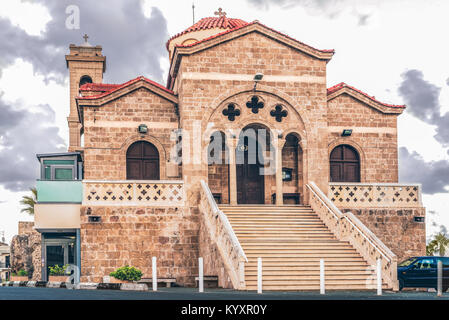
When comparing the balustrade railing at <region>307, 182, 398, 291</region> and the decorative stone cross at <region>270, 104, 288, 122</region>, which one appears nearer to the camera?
the balustrade railing at <region>307, 182, 398, 291</region>

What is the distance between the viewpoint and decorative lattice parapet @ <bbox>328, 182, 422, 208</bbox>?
27.1m

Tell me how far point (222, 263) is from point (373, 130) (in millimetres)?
11695

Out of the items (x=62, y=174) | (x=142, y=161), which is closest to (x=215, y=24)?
(x=142, y=161)

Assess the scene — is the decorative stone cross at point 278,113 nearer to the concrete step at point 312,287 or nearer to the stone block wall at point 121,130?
the stone block wall at point 121,130

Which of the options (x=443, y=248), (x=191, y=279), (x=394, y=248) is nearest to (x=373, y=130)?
(x=394, y=248)

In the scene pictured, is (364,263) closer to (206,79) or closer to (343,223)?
(343,223)

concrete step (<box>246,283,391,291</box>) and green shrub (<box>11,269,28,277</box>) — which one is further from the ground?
concrete step (<box>246,283,391,291</box>)

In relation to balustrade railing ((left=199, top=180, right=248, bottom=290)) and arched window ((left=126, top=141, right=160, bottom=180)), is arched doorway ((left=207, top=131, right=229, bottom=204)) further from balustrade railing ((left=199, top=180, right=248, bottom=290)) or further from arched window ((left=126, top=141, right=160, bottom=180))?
balustrade railing ((left=199, top=180, right=248, bottom=290))

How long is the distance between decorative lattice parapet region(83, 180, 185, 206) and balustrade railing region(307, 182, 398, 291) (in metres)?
5.25

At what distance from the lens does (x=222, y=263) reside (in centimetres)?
2123

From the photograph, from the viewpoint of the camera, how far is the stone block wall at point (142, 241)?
984 inches

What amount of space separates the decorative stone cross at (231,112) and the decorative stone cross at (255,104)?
55 centimetres

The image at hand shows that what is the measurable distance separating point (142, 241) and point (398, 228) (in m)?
10.2

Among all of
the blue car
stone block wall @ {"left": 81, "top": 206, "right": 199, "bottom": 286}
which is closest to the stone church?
stone block wall @ {"left": 81, "top": 206, "right": 199, "bottom": 286}
